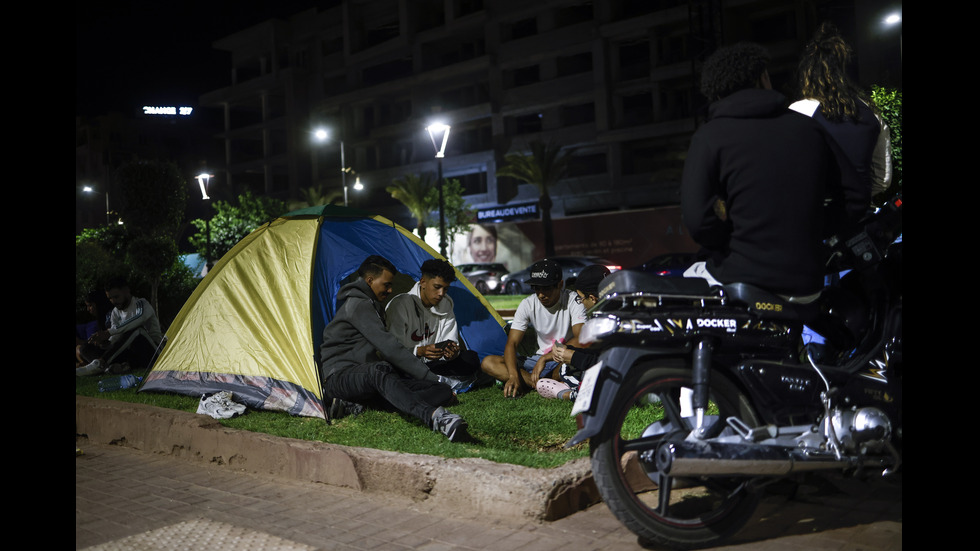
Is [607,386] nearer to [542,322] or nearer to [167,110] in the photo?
[542,322]

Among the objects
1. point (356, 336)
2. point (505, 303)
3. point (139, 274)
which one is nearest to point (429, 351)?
point (356, 336)

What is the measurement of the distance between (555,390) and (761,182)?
329 cm

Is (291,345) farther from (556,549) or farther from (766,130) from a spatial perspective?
(766,130)

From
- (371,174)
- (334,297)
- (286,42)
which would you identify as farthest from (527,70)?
(334,297)

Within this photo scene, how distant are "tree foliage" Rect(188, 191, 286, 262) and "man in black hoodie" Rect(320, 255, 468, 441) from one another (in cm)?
3663

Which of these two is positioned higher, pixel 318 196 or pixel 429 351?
pixel 318 196

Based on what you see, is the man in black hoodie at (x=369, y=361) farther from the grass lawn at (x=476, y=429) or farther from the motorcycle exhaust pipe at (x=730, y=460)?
the motorcycle exhaust pipe at (x=730, y=460)

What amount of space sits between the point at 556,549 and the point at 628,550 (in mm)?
304

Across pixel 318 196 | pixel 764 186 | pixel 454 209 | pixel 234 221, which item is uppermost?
pixel 318 196

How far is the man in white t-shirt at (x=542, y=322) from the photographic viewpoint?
6324mm

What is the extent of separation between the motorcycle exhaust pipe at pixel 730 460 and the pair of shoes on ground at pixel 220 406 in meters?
4.17

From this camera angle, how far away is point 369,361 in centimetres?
609

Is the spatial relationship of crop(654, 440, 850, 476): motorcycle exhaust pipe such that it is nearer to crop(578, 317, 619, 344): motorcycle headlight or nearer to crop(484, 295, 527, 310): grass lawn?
crop(578, 317, 619, 344): motorcycle headlight

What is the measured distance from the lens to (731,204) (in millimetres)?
3334
